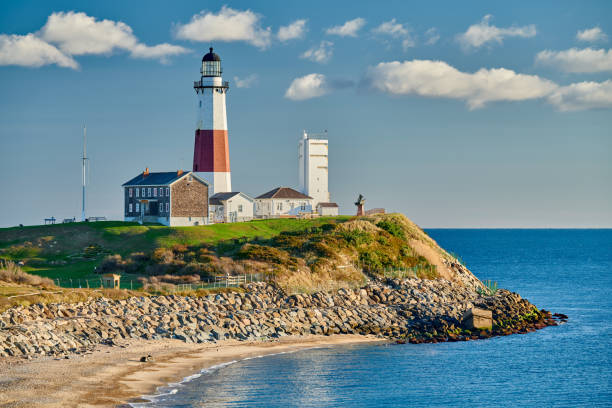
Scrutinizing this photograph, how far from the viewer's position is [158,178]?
7925 cm

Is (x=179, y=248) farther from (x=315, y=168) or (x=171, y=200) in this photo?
(x=315, y=168)

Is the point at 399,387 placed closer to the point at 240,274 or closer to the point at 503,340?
the point at 503,340

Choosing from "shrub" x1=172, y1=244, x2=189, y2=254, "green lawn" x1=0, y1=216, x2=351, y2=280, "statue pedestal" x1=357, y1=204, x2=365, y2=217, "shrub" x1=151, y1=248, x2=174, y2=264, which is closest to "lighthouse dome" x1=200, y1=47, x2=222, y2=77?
"green lawn" x1=0, y1=216, x2=351, y2=280

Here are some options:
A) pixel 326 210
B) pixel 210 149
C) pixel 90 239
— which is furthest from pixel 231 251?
pixel 326 210

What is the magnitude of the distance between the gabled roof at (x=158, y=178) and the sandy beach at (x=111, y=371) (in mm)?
36204

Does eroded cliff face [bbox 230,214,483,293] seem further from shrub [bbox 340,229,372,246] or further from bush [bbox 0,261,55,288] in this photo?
bush [bbox 0,261,55,288]

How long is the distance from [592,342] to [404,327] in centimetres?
1097

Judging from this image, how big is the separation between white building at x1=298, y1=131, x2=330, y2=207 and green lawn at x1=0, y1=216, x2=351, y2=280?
12830mm

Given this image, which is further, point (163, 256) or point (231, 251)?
point (231, 251)

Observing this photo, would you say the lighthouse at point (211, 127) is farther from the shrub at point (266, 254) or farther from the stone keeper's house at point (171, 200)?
the shrub at point (266, 254)

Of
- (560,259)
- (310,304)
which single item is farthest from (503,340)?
(560,259)

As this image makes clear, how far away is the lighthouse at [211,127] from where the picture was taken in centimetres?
8219

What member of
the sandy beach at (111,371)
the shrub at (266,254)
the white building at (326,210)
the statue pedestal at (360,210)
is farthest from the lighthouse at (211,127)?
the sandy beach at (111,371)

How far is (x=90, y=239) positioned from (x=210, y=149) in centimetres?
1674
